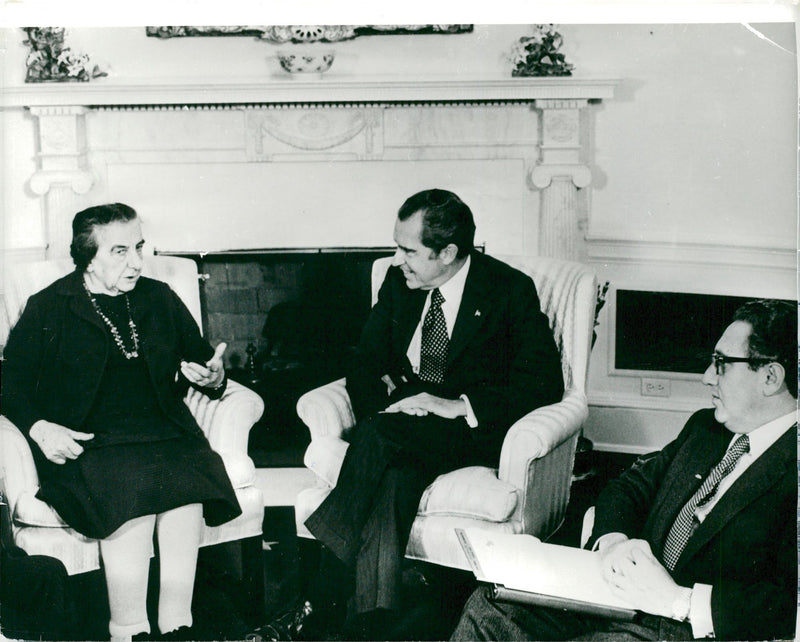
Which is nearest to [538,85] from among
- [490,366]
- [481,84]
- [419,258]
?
[481,84]

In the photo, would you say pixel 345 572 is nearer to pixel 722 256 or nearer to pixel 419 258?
pixel 419 258

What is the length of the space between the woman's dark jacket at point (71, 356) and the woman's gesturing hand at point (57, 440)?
19mm

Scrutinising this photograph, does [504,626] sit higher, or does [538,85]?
[538,85]

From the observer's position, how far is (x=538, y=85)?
9.20 ft

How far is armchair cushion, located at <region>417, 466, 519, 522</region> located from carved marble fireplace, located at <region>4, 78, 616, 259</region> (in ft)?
2.31

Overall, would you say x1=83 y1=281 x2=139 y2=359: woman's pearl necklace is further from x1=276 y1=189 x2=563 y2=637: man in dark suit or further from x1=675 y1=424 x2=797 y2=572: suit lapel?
x1=675 y1=424 x2=797 y2=572: suit lapel

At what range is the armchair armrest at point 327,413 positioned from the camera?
244cm

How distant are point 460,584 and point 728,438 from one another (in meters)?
0.79

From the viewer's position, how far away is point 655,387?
2.54 meters

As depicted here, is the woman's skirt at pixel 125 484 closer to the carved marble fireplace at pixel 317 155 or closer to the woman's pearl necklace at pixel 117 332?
the woman's pearl necklace at pixel 117 332

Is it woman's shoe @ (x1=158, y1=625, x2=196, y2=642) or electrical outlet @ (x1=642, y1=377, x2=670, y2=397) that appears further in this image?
electrical outlet @ (x1=642, y1=377, x2=670, y2=397)

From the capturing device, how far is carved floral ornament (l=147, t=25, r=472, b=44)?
2.49 metres

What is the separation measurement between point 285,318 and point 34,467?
0.82m

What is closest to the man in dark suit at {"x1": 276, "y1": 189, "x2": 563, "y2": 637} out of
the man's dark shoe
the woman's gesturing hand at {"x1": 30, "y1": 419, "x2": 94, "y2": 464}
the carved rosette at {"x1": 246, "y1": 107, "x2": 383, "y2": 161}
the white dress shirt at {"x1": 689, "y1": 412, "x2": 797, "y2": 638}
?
the man's dark shoe
